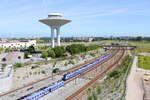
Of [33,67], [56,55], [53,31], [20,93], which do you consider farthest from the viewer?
[53,31]

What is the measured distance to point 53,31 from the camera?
110812 millimetres

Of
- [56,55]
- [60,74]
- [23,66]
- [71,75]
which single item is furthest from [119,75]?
[56,55]

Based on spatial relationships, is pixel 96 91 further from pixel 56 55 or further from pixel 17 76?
pixel 56 55

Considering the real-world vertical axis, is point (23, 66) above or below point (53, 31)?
below

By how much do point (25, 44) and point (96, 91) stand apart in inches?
5004

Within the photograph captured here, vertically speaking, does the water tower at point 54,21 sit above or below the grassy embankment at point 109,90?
above

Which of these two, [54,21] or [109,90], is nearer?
[109,90]

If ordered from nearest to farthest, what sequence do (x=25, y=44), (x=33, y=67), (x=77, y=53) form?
(x=33, y=67) → (x=77, y=53) → (x=25, y=44)

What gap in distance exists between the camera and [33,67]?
54156mm

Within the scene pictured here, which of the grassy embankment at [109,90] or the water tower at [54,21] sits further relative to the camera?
the water tower at [54,21]

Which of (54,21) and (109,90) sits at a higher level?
(54,21)

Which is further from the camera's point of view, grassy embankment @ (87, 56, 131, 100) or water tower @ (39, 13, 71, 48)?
water tower @ (39, 13, 71, 48)

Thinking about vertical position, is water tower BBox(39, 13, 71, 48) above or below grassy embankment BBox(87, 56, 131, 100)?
above

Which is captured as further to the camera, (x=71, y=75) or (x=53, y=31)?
(x=53, y=31)
